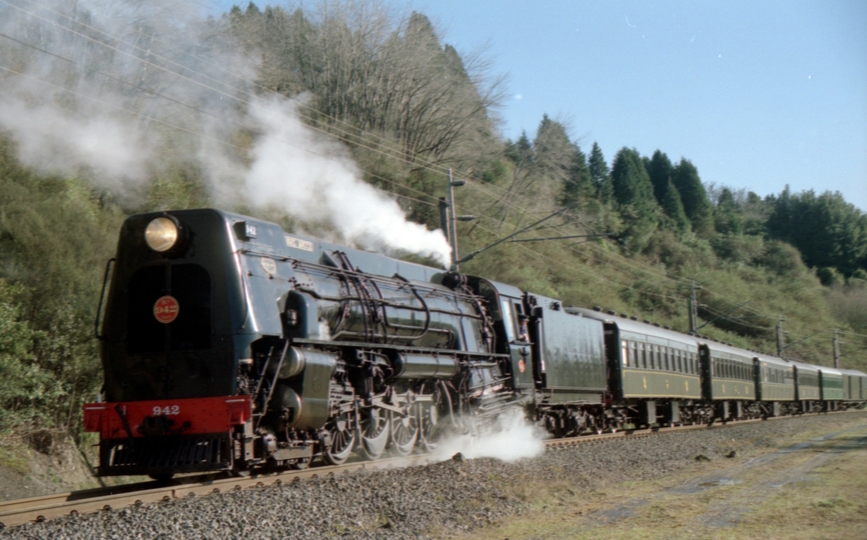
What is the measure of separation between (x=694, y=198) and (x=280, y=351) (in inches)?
3459

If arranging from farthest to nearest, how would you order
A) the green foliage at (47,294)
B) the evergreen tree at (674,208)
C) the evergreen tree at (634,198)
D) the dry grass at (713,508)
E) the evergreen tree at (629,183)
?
1. the evergreen tree at (674,208)
2. the evergreen tree at (629,183)
3. the evergreen tree at (634,198)
4. the green foliage at (47,294)
5. the dry grass at (713,508)

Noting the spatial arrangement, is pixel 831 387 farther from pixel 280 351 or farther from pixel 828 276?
pixel 280 351

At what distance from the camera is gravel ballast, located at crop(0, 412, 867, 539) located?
247 inches

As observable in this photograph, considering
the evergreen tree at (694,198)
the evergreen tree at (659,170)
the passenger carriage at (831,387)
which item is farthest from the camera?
the evergreen tree at (659,170)

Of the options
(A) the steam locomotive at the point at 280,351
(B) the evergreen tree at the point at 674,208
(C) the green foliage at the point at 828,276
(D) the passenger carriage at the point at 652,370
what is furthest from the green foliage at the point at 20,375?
(C) the green foliage at the point at 828,276

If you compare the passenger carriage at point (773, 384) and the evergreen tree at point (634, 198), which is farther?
the evergreen tree at point (634, 198)

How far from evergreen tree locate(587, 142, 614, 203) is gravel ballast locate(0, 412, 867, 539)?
2620 inches

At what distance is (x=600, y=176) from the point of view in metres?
78.8

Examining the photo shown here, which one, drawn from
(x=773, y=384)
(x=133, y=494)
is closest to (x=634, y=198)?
(x=773, y=384)

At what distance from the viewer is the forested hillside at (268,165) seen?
13.7m

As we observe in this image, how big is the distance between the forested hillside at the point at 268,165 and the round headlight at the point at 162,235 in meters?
4.88

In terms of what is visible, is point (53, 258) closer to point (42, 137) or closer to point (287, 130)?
point (42, 137)

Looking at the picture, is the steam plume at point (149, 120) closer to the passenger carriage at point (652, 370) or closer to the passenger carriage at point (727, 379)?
the passenger carriage at point (652, 370)


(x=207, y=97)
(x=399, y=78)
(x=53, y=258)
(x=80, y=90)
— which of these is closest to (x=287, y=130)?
(x=207, y=97)
